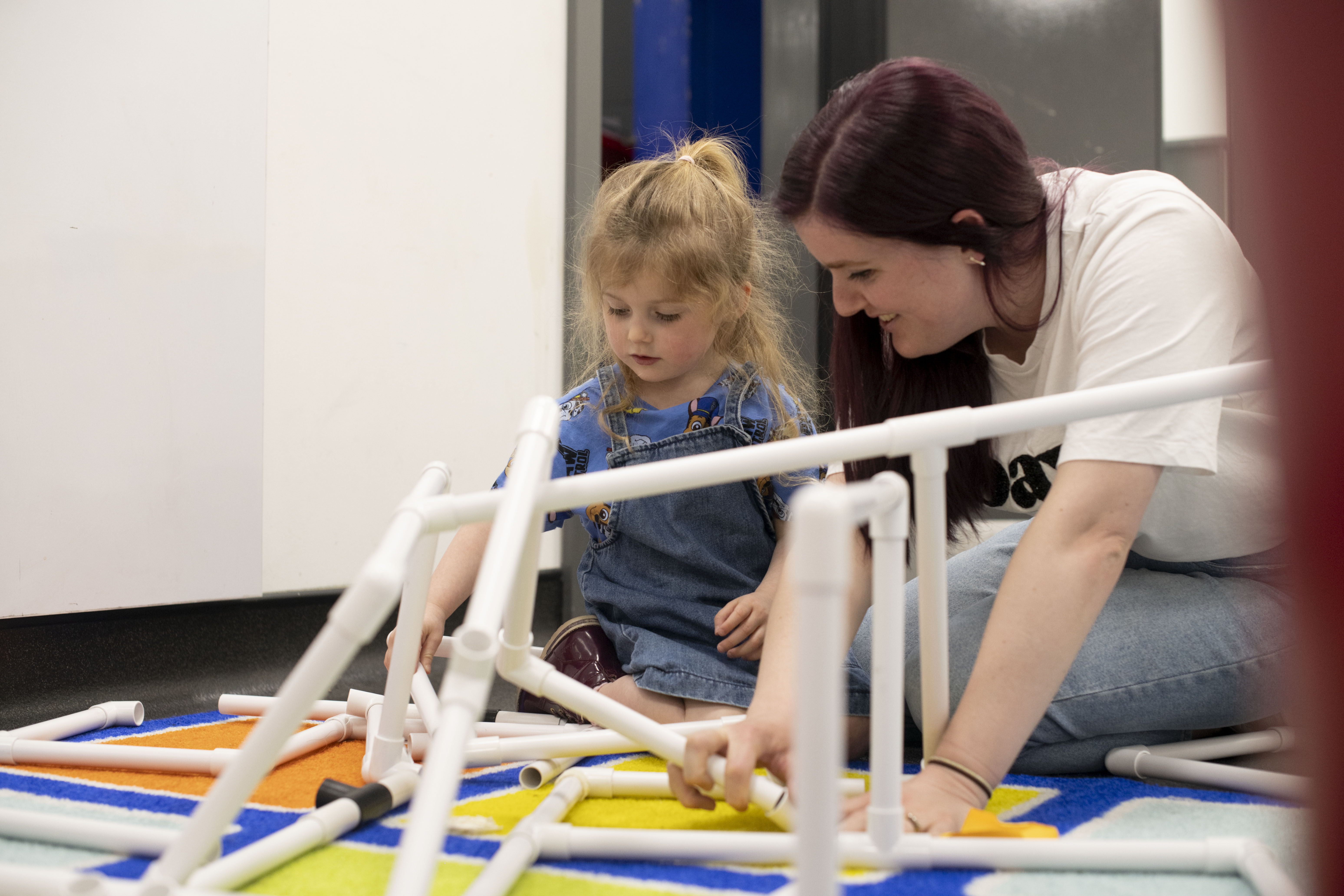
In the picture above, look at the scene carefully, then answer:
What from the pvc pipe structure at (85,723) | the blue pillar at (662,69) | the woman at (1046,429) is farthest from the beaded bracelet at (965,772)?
the blue pillar at (662,69)

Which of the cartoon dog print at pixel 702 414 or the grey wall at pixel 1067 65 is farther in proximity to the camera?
the grey wall at pixel 1067 65

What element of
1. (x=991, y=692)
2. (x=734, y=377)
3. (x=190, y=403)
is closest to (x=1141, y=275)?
(x=991, y=692)

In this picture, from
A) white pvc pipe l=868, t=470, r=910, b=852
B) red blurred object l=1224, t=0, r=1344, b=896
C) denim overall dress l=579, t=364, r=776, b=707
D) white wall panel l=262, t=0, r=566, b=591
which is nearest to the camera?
red blurred object l=1224, t=0, r=1344, b=896

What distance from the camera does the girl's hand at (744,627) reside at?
3.49ft

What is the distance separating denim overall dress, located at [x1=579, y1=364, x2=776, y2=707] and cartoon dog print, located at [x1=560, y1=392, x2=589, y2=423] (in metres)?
0.04

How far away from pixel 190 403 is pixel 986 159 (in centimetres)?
96

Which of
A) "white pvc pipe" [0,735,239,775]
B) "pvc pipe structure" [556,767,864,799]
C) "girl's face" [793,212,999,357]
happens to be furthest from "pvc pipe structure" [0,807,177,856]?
"girl's face" [793,212,999,357]

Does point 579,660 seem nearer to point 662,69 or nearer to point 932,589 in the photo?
point 932,589

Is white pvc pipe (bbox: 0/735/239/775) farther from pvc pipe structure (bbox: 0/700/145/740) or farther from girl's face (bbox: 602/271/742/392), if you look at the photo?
girl's face (bbox: 602/271/742/392)

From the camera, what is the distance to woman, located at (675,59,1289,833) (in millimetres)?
687

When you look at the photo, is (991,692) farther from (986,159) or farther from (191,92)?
(191,92)

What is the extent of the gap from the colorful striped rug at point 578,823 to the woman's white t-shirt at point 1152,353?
218 mm

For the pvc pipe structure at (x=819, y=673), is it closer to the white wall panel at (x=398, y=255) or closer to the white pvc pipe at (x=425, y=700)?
the white pvc pipe at (x=425, y=700)

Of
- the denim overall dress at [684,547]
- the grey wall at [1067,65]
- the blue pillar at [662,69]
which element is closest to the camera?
the denim overall dress at [684,547]
